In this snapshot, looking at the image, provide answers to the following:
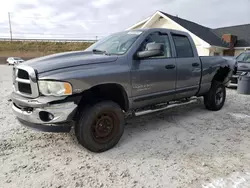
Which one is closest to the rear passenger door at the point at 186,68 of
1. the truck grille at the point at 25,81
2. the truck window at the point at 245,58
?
the truck grille at the point at 25,81

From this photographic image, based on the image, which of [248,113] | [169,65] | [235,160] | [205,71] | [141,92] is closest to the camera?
[235,160]

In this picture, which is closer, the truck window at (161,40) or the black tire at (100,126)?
the black tire at (100,126)

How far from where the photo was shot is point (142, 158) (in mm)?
3393

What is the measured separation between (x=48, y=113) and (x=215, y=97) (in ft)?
14.5

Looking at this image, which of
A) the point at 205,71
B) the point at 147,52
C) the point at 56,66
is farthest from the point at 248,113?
the point at 56,66

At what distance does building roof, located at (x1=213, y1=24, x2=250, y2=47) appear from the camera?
24.5 m

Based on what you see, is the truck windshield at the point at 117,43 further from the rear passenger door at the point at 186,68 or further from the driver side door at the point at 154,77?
the rear passenger door at the point at 186,68

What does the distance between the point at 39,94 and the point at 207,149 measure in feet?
8.97

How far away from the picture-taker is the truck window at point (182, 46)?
4.86 m

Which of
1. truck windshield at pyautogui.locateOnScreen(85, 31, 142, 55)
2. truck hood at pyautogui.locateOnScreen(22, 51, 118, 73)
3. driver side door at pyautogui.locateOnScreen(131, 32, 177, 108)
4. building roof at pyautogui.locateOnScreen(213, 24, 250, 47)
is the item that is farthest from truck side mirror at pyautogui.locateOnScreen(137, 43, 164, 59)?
building roof at pyautogui.locateOnScreen(213, 24, 250, 47)

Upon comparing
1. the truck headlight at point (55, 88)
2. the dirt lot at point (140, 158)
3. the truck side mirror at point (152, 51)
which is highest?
the truck side mirror at point (152, 51)

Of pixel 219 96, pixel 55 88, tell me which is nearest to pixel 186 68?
pixel 219 96

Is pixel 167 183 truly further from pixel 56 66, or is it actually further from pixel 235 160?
pixel 56 66

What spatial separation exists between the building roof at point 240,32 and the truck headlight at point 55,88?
25.1 meters
